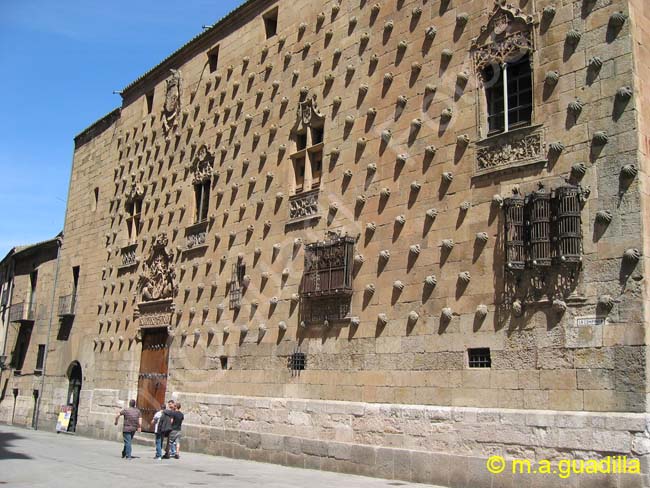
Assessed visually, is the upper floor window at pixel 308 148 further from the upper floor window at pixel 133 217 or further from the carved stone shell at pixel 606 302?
the upper floor window at pixel 133 217

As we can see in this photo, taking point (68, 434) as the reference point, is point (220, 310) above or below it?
above

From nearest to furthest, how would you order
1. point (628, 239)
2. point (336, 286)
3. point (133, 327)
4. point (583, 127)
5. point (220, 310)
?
point (628, 239), point (583, 127), point (336, 286), point (220, 310), point (133, 327)

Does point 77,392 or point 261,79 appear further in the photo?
point 77,392

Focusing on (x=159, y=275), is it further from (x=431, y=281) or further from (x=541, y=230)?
(x=541, y=230)

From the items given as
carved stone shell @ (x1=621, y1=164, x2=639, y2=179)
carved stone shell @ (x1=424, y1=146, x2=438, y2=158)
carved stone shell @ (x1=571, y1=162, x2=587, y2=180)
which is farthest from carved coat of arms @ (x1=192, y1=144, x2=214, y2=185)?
carved stone shell @ (x1=621, y1=164, x2=639, y2=179)

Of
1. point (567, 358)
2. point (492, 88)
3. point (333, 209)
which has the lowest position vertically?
point (567, 358)

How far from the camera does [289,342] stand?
13.5 metres

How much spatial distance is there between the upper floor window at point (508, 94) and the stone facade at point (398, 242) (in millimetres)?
129

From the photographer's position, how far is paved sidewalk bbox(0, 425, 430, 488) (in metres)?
9.84

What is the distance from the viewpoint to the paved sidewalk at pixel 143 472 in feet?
32.3

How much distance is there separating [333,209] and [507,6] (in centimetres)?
464

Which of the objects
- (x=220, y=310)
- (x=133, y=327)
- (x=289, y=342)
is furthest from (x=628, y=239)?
(x=133, y=327)

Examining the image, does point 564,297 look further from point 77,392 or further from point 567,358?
point 77,392

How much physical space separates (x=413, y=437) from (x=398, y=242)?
3.11m
